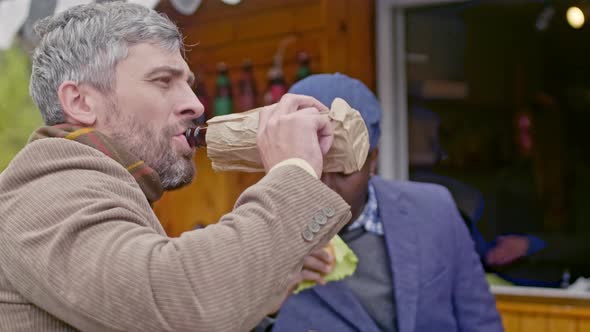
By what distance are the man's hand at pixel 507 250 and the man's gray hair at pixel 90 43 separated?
2.43 metres

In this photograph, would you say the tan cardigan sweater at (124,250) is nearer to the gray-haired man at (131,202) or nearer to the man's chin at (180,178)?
the gray-haired man at (131,202)

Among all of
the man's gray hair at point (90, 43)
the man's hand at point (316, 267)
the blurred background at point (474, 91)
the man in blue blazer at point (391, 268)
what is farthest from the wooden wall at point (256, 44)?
the man's gray hair at point (90, 43)

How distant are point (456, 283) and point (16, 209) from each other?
1.45 meters

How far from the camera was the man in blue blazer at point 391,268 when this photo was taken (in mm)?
2117

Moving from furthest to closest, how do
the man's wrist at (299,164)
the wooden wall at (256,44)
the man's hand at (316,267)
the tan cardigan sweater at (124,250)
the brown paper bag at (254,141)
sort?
1. the wooden wall at (256,44)
2. the man's hand at (316,267)
3. the brown paper bag at (254,141)
4. the man's wrist at (299,164)
5. the tan cardigan sweater at (124,250)

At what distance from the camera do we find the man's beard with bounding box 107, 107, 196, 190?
51.6 inches

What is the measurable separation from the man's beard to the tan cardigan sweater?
0.14 m

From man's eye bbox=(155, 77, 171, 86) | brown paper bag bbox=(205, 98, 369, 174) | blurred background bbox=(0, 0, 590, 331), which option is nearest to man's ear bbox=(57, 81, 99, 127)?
man's eye bbox=(155, 77, 171, 86)

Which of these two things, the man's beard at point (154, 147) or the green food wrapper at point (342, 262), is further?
the green food wrapper at point (342, 262)

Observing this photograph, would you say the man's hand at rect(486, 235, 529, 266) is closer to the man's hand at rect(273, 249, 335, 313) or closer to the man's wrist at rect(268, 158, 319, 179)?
the man's hand at rect(273, 249, 335, 313)

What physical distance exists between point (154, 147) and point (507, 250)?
8.17 ft

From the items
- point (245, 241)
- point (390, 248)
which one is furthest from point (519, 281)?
point (245, 241)

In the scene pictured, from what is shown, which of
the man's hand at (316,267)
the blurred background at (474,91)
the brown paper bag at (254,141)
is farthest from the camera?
the blurred background at (474,91)

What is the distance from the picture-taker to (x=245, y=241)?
1047 mm
